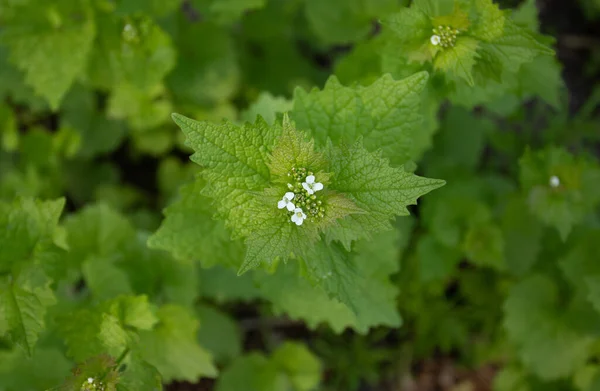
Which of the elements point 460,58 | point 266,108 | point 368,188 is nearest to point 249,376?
point 266,108

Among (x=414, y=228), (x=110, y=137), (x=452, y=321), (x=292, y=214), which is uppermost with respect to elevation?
(x=292, y=214)

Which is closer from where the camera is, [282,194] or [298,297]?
[282,194]

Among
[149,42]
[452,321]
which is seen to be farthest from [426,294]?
[149,42]

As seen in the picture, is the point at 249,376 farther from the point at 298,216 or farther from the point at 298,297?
the point at 298,216

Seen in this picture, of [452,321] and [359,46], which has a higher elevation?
[359,46]

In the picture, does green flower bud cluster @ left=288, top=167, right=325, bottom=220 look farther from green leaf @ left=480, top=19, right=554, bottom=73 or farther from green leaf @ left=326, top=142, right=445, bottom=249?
green leaf @ left=480, top=19, right=554, bottom=73

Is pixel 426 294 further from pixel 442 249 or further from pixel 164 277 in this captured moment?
pixel 164 277
